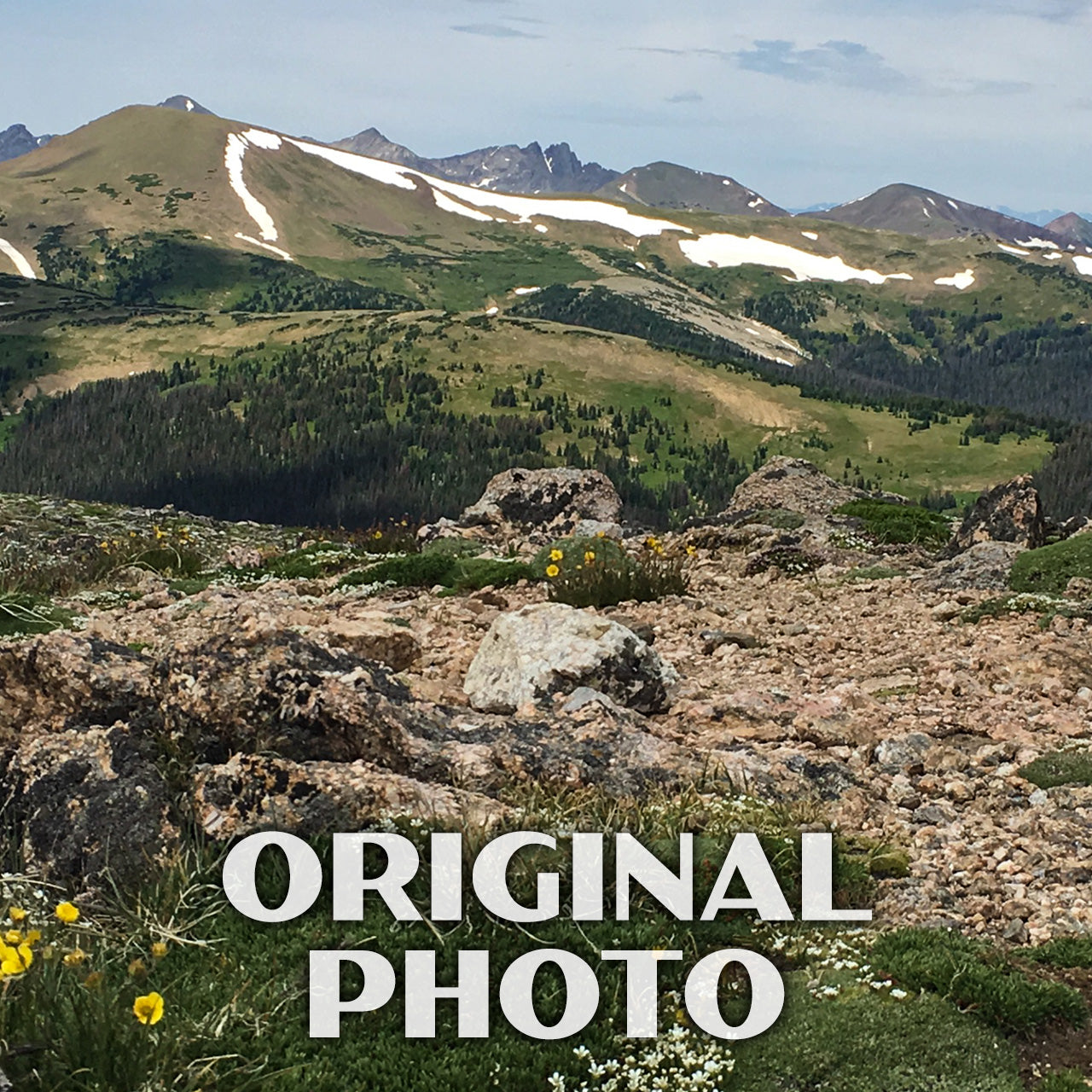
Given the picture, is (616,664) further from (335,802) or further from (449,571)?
(449,571)

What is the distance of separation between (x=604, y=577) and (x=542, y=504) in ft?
67.0

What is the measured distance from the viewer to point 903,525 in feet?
95.1

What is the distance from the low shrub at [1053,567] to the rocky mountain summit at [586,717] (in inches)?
15.0

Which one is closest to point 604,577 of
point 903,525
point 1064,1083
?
point 903,525

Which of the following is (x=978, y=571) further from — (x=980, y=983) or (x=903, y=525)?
(x=980, y=983)

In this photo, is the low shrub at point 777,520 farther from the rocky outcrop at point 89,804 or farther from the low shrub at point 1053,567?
the rocky outcrop at point 89,804

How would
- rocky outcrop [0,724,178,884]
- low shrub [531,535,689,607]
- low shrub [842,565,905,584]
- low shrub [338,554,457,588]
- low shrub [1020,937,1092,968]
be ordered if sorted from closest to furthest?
low shrub [1020,937,1092,968], rocky outcrop [0,724,178,884], low shrub [531,535,689,607], low shrub [842,565,905,584], low shrub [338,554,457,588]

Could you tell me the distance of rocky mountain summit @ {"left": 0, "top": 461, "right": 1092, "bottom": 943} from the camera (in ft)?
27.0

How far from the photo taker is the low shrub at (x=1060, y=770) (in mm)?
10219

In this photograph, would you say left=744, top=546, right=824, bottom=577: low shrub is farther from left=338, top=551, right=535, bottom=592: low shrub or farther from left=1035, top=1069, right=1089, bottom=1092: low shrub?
left=1035, top=1069, right=1089, bottom=1092: low shrub

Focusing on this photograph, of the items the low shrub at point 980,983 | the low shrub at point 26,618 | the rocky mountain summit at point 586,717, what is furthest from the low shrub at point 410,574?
the low shrub at point 980,983

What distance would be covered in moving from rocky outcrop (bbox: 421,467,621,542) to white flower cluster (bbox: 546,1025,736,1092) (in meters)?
30.1

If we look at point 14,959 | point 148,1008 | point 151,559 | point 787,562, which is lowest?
point 151,559

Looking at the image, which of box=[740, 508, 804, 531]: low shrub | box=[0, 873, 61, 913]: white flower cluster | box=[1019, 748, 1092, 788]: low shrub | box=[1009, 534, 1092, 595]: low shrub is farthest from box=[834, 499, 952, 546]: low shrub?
box=[0, 873, 61, 913]: white flower cluster
